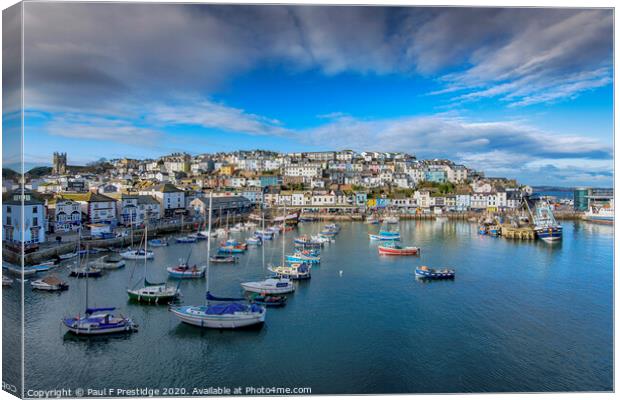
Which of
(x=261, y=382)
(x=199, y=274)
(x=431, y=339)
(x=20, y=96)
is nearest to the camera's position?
(x=20, y=96)

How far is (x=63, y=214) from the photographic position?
9.71 m

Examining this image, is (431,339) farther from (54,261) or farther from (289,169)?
(289,169)

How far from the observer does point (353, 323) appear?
4.70 m

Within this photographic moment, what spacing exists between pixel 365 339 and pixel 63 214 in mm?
8256

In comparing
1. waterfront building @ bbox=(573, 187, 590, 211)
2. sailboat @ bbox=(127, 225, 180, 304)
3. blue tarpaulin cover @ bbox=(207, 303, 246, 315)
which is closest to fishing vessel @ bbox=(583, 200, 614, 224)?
waterfront building @ bbox=(573, 187, 590, 211)

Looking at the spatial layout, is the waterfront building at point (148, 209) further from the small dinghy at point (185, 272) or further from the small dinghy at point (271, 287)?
the small dinghy at point (271, 287)

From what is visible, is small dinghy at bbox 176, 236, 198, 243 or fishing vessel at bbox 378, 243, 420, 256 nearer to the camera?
fishing vessel at bbox 378, 243, 420, 256

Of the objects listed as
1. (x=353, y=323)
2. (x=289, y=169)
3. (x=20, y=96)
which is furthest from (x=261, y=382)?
(x=289, y=169)

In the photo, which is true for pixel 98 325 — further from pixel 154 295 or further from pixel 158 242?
pixel 158 242

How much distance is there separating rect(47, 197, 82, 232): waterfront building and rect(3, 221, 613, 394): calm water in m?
2.91

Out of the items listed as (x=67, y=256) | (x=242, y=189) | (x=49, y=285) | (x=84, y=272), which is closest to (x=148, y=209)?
(x=67, y=256)

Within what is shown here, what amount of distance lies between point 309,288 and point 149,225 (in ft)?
24.2

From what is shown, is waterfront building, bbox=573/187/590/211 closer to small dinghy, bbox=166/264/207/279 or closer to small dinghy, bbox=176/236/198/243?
small dinghy, bbox=176/236/198/243

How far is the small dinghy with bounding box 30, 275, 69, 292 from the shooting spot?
5.79 m
